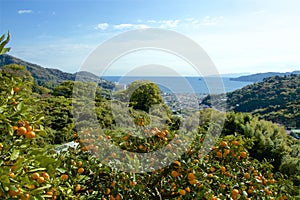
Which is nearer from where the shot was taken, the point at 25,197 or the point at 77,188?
the point at 25,197

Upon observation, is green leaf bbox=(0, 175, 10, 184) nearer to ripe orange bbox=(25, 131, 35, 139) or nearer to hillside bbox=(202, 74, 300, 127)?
ripe orange bbox=(25, 131, 35, 139)

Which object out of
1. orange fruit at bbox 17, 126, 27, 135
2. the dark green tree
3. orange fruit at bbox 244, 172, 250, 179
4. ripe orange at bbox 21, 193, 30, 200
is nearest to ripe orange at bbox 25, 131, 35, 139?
orange fruit at bbox 17, 126, 27, 135

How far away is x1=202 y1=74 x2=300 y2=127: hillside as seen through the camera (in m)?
23.4

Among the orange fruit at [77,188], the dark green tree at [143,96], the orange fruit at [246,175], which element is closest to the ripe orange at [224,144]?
the orange fruit at [246,175]

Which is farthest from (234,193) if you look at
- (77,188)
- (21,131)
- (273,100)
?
(273,100)

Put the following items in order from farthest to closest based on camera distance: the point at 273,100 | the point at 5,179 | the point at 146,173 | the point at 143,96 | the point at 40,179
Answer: the point at 273,100, the point at 143,96, the point at 146,173, the point at 40,179, the point at 5,179

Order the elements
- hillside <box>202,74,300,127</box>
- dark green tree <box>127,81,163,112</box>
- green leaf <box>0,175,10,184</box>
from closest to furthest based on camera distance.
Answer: green leaf <box>0,175,10,184</box> → dark green tree <box>127,81,163,112</box> → hillside <box>202,74,300,127</box>

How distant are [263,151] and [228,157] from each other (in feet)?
9.27

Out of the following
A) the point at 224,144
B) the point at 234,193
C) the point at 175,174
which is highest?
the point at 224,144

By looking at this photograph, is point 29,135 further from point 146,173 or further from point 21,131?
point 146,173

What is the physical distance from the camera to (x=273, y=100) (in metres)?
27.6

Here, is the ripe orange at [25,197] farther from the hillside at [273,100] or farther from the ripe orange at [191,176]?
the hillside at [273,100]

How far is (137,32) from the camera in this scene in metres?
2.76

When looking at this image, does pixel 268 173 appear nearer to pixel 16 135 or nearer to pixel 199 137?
pixel 199 137
